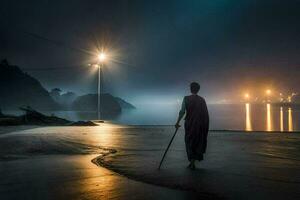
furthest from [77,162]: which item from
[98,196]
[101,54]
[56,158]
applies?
[101,54]

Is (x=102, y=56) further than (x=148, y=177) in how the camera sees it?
Yes

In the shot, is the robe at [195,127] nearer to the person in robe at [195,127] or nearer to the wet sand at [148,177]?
the person in robe at [195,127]

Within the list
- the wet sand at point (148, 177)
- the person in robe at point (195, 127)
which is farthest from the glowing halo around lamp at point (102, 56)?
the person in robe at point (195, 127)

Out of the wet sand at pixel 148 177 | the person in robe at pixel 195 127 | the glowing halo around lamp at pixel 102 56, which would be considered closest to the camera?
the wet sand at pixel 148 177

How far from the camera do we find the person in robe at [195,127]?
708cm

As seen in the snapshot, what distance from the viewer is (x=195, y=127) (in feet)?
23.6

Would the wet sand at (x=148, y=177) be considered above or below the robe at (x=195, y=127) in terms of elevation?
below

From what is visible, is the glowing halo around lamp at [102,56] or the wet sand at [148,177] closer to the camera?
the wet sand at [148,177]

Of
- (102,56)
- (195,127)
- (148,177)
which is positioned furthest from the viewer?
(102,56)

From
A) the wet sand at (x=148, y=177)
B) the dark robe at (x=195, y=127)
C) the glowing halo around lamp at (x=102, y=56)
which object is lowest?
the wet sand at (x=148, y=177)

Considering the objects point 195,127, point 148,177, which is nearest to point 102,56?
point 195,127

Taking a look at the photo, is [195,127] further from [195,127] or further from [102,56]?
[102,56]

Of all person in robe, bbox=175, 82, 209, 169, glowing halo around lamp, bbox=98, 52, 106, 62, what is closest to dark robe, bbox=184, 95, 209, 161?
person in robe, bbox=175, 82, 209, 169

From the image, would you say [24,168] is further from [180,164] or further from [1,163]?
[180,164]
